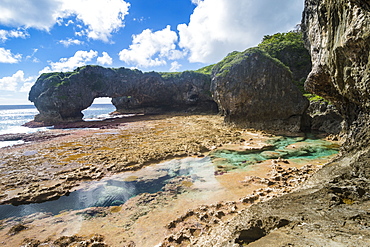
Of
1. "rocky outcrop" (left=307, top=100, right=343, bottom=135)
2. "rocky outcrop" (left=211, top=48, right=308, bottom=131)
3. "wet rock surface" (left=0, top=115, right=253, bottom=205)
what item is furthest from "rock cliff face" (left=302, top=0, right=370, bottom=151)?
"rocky outcrop" (left=211, top=48, right=308, bottom=131)

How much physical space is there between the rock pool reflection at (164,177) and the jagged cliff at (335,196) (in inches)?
168

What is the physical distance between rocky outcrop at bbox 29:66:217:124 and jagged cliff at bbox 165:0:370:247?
120ft

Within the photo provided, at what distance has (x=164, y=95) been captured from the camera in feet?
165

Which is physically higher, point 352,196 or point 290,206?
point 352,196

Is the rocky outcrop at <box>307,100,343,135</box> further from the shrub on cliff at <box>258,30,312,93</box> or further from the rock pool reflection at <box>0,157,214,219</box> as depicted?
the rock pool reflection at <box>0,157,214,219</box>

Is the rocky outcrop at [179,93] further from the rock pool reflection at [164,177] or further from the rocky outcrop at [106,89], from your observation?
the rock pool reflection at [164,177]

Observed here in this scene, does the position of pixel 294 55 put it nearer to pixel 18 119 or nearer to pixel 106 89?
pixel 106 89

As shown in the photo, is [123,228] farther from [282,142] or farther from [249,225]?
[282,142]

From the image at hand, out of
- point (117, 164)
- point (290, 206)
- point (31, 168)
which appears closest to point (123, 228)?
point (290, 206)

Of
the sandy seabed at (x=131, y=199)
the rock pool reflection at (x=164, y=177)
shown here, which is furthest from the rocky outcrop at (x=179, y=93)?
the sandy seabed at (x=131, y=199)

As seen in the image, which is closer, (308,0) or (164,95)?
Result: (308,0)

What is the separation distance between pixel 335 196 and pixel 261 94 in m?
20.4

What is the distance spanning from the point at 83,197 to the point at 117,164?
11.6 feet

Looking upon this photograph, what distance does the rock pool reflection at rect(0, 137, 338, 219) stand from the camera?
7.68m
